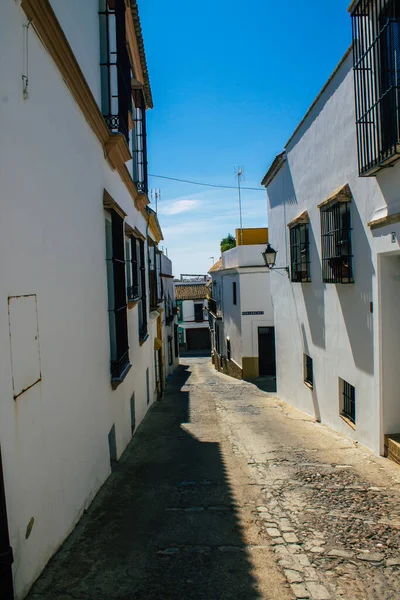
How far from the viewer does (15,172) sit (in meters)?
3.09

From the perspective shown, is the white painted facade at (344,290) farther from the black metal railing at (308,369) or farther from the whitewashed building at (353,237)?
the black metal railing at (308,369)

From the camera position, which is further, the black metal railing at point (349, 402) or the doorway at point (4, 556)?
the black metal railing at point (349, 402)

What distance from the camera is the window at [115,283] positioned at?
22.0 ft

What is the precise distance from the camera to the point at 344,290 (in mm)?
7602

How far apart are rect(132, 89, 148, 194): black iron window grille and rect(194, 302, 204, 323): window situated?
115 ft

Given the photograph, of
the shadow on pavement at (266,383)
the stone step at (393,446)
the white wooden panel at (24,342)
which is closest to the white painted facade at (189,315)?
the shadow on pavement at (266,383)

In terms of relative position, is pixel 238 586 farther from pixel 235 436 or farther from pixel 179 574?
pixel 235 436

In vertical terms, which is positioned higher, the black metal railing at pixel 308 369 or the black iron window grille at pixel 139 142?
the black iron window grille at pixel 139 142

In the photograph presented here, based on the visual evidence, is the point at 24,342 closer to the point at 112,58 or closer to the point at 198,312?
the point at 112,58

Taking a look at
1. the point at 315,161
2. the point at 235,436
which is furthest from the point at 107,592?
the point at 315,161

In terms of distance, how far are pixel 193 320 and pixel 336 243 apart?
3876 cm

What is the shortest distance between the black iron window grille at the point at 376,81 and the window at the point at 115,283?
3.28 m

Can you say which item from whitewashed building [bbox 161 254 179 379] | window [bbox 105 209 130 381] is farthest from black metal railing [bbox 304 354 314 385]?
whitewashed building [bbox 161 254 179 379]

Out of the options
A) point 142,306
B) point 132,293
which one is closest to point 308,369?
point 142,306
